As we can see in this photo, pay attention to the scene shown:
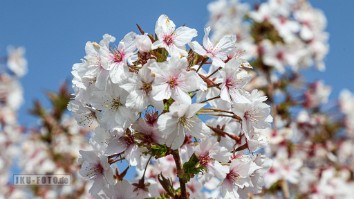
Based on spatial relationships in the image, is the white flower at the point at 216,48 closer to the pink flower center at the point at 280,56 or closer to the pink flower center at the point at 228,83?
the pink flower center at the point at 228,83

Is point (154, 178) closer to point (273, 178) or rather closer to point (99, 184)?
point (99, 184)

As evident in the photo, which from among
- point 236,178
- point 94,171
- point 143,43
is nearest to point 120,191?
point 94,171

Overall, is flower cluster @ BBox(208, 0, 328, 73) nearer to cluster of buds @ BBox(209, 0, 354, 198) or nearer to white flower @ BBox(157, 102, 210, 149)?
cluster of buds @ BBox(209, 0, 354, 198)

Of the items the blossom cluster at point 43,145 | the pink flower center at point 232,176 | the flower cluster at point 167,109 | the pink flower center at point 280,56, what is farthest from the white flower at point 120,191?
the pink flower center at point 280,56

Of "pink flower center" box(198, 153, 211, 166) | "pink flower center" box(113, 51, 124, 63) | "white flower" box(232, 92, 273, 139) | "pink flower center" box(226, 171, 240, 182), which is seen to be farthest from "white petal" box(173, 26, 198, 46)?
"pink flower center" box(226, 171, 240, 182)

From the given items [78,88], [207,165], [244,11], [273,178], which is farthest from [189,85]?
[244,11]

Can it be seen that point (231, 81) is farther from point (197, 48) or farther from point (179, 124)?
point (179, 124)

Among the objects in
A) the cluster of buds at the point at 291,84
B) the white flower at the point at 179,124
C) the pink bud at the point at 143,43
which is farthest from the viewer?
A: the cluster of buds at the point at 291,84
